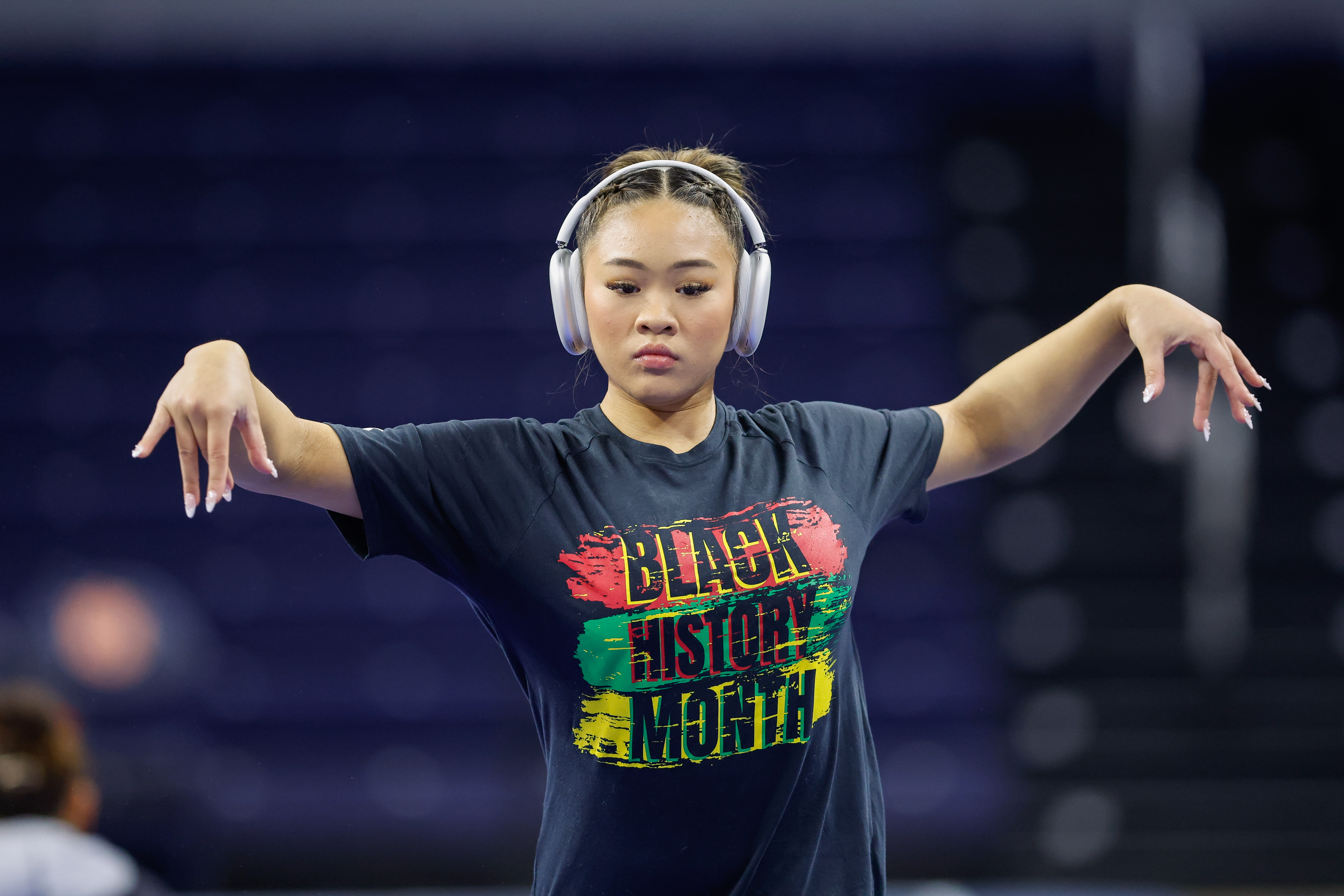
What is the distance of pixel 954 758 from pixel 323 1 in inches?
144

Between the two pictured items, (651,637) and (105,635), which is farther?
(105,635)

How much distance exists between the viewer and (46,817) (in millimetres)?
2037

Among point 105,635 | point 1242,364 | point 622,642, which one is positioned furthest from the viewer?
point 105,635

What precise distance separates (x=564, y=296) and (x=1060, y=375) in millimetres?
733

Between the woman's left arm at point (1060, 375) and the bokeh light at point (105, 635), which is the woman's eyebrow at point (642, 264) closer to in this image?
the woman's left arm at point (1060, 375)

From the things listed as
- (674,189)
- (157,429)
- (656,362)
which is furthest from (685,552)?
(157,429)

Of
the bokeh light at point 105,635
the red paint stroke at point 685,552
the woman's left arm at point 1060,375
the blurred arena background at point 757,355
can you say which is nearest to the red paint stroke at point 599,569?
the red paint stroke at point 685,552

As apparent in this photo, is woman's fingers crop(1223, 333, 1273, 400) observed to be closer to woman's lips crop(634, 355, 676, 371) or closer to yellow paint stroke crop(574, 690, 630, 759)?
woman's lips crop(634, 355, 676, 371)

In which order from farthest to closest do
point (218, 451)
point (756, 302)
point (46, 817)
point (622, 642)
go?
1. point (46, 817)
2. point (756, 302)
3. point (622, 642)
4. point (218, 451)

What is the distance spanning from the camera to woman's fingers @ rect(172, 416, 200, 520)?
3.99 feet

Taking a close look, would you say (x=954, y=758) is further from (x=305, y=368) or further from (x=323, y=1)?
(x=323, y=1)

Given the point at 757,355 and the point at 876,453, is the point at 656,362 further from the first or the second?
the point at 757,355

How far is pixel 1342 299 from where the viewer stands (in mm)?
4672

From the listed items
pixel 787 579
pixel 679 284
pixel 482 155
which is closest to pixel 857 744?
pixel 787 579
